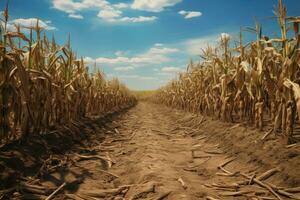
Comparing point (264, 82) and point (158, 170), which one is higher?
point (264, 82)

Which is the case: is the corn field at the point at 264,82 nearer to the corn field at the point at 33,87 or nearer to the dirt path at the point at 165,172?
the dirt path at the point at 165,172

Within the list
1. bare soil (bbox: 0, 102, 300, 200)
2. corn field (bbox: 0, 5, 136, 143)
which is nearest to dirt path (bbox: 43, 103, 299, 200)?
bare soil (bbox: 0, 102, 300, 200)

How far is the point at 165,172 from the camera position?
4145 millimetres

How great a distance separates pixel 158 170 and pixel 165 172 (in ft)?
0.39

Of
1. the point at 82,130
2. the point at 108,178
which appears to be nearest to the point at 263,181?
the point at 108,178

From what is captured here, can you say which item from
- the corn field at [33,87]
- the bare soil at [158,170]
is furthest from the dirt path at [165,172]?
the corn field at [33,87]

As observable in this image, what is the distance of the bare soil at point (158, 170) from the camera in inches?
133

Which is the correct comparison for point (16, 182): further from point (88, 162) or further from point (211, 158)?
point (211, 158)

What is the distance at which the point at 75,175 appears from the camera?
409 centimetres

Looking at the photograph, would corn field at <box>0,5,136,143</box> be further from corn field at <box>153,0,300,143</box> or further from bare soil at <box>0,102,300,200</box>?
corn field at <box>153,0,300,143</box>

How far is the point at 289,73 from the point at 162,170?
97.2 inches

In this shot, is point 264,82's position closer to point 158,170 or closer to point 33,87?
point 158,170

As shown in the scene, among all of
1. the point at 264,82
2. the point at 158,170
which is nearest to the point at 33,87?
the point at 158,170

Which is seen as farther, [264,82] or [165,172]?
[264,82]
